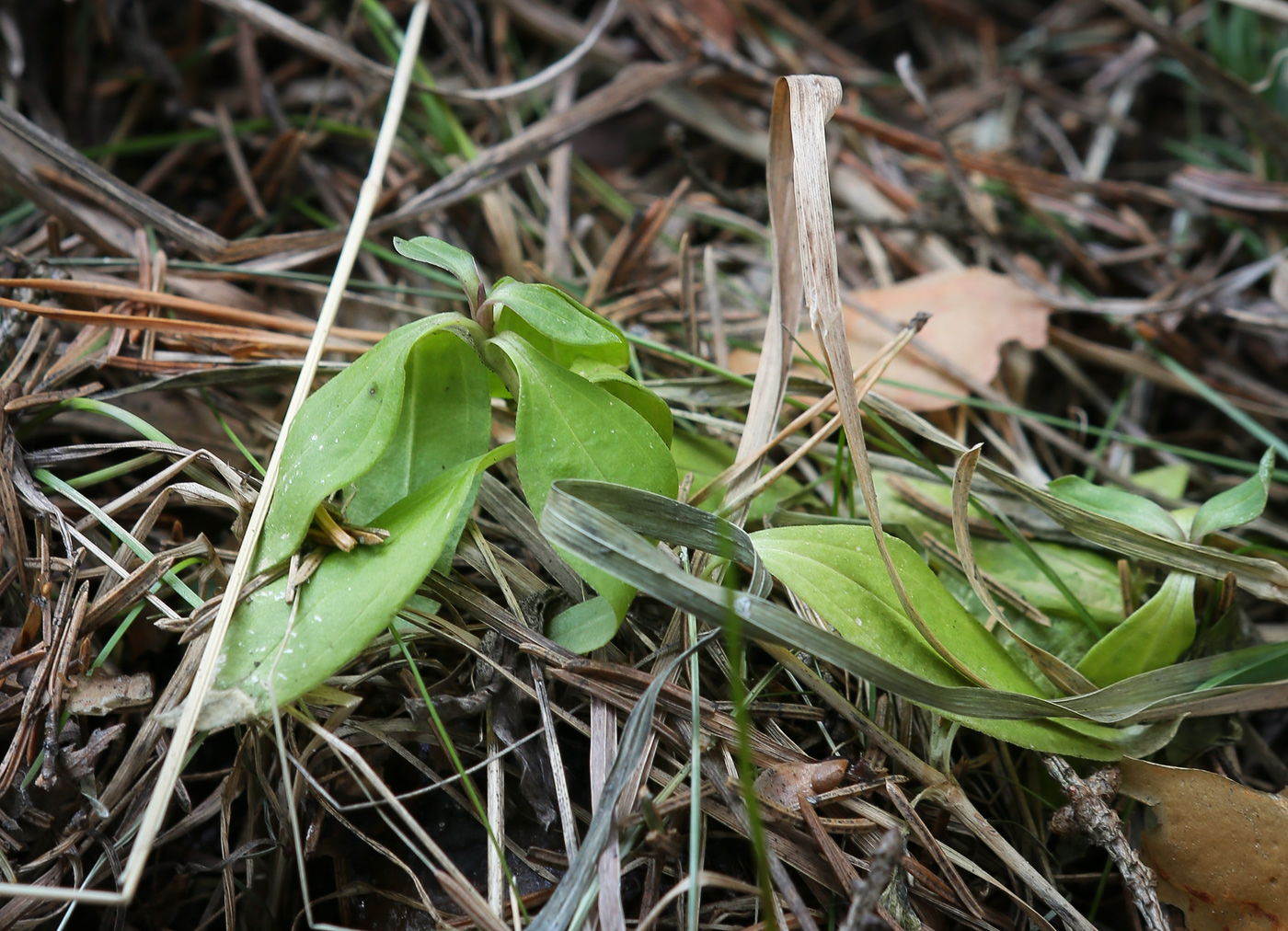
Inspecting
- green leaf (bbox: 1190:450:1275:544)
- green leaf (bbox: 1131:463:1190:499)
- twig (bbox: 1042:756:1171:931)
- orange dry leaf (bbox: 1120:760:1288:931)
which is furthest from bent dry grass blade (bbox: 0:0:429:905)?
green leaf (bbox: 1131:463:1190:499)

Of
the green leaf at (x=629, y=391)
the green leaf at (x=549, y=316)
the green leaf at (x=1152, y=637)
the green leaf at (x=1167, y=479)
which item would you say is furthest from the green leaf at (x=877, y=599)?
the green leaf at (x=1167, y=479)

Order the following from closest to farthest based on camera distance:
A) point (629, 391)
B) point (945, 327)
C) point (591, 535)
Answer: point (591, 535), point (629, 391), point (945, 327)

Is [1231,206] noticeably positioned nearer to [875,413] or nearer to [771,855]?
[875,413]

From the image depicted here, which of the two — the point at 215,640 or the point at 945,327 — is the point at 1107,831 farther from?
the point at 215,640

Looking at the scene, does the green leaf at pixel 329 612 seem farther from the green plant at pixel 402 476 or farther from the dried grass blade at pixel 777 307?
the dried grass blade at pixel 777 307

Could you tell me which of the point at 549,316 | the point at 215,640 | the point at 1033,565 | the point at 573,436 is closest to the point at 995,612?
the point at 1033,565

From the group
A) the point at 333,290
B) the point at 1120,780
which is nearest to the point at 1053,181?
the point at 1120,780

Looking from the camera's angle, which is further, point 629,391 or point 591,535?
point 629,391

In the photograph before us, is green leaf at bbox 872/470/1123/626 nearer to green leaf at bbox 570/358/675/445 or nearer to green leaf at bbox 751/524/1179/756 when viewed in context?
green leaf at bbox 751/524/1179/756
